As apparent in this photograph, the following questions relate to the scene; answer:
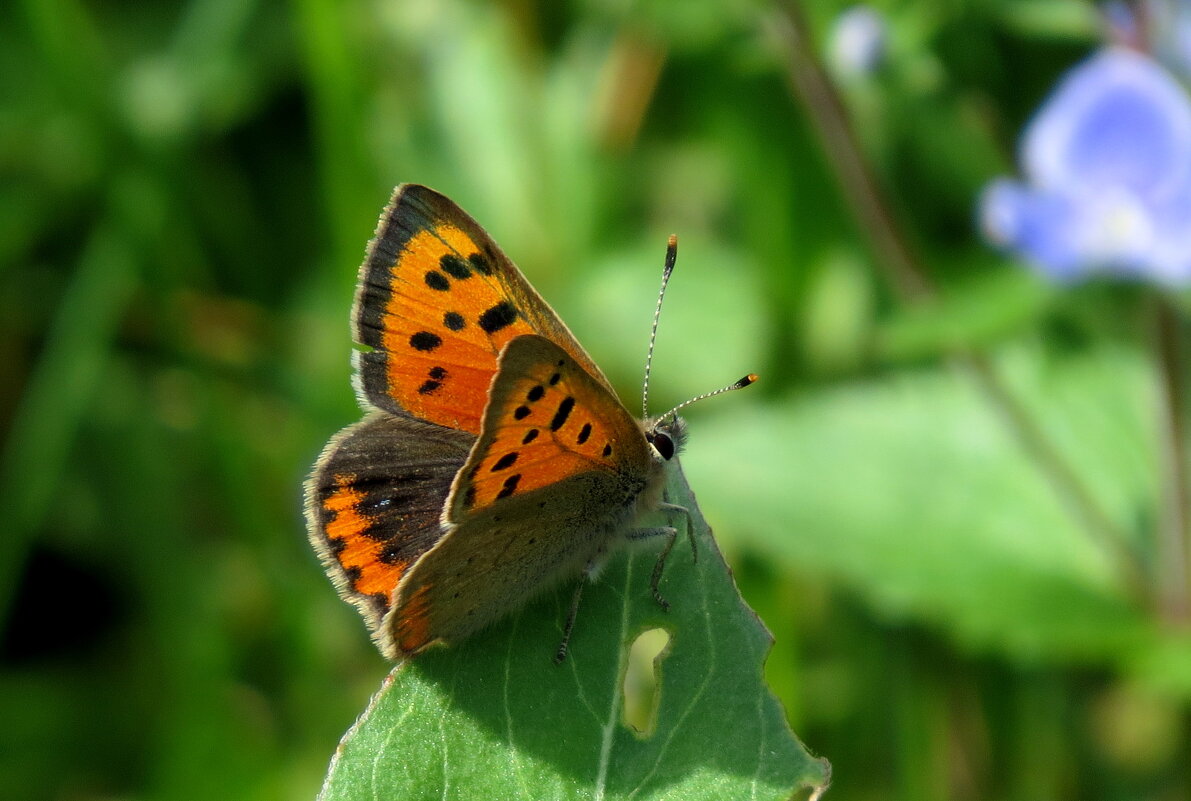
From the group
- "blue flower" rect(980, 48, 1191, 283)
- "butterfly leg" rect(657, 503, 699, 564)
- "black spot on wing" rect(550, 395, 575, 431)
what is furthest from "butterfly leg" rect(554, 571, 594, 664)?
"blue flower" rect(980, 48, 1191, 283)

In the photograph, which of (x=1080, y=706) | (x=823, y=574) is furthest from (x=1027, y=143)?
(x=1080, y=706)

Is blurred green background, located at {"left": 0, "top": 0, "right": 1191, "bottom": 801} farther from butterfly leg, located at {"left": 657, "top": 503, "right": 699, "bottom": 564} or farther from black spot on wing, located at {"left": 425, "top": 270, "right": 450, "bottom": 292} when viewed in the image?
black spot on wing, located at {"left": 425, "top": 270, "right": 450, "bottom": 292}

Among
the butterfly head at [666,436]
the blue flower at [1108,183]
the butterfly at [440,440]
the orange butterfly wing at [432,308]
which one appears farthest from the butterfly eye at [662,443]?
the blue flower at [1108,183]

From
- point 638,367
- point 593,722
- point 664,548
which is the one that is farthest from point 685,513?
point 638,367

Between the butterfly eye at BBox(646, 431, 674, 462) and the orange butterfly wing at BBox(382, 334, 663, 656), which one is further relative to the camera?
the butterfly eye at BBox(646, 431, 674, 462)

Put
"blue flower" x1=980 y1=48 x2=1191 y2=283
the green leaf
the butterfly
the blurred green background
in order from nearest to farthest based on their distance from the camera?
the green leaf < the butterfly < "blue flower" x1=980 y1=48 x2=1191 y2=283 < the blurred green background

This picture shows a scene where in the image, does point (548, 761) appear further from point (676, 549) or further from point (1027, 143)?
point (1027, 143)
